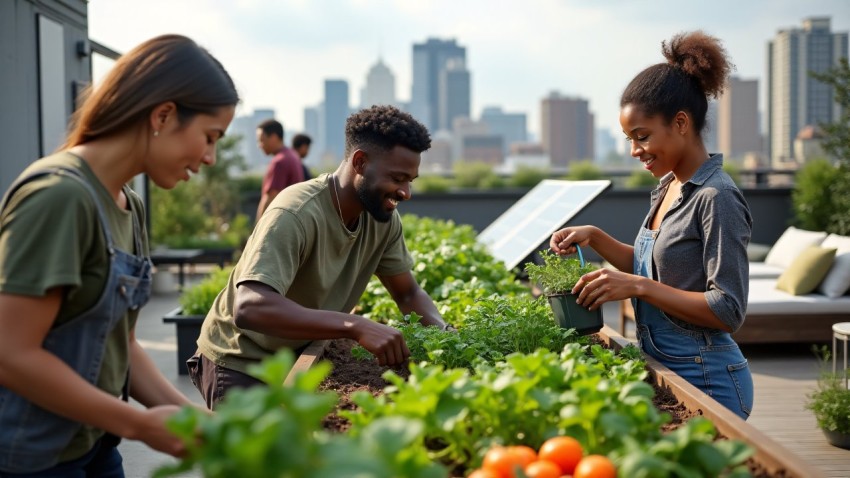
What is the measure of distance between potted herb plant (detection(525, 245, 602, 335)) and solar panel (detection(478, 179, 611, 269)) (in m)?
1.91

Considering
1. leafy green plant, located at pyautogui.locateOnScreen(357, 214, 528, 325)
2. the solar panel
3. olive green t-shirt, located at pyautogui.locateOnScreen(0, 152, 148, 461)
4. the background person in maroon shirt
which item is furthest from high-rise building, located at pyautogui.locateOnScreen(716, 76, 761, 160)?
olive green t-shirt, located at pyautogui.locateOnScreen(0, 152, 148, 461)

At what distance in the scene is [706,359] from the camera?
2.52 meters

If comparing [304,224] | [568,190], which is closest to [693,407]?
[304,224]

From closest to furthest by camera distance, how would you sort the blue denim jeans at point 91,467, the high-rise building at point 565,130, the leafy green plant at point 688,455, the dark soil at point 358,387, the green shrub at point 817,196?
1. the leafy green plant at point 688,455
2. the blue denim jeans at point 91,467
3. the dark soil at point 358,387
4. the green shrub at point 817,196
5. the high-rise building at point 565,130

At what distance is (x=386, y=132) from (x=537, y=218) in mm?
3136

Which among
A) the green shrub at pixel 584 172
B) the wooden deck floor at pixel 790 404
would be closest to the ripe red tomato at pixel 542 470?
the wooden deck floor at pixel 790 404

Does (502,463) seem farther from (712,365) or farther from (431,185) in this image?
(431,185)

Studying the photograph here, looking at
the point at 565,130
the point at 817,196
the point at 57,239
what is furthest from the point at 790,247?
the point at 565,130

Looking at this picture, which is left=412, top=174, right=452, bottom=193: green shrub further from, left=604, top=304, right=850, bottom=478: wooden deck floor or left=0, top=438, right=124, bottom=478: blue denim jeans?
left=0, top=438, right=124, bottom=478: blue denim jeans

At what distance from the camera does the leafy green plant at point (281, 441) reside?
100 centimetres

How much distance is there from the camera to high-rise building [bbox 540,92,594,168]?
162 m

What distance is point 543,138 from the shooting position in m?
165

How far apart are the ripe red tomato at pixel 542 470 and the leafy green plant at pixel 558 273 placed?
1.21 meters

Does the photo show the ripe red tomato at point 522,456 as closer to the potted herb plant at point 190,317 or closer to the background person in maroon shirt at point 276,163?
the potted herb plant at point 190,317
